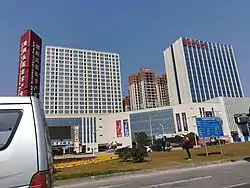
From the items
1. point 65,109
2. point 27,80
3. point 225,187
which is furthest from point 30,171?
point 65,109

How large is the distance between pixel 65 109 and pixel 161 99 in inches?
2621

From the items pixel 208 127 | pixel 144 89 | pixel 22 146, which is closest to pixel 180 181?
pixel 22 146

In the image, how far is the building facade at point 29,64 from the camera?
24805mm

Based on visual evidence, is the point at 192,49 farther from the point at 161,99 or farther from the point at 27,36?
the point at 27,36

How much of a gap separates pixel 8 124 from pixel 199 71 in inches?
5231

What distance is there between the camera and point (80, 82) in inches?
5374

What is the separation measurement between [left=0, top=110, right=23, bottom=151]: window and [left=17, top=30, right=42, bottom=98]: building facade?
75.3 ft

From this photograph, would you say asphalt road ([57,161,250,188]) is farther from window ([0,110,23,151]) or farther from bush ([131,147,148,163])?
window ([0,110,23,151])

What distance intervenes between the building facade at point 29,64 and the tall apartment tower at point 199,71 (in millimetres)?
104166

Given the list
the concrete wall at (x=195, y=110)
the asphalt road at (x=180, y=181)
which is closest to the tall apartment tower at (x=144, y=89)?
the concrete wall at (x=195, y=110)

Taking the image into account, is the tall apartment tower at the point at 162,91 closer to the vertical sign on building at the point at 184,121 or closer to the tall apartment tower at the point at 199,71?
the tall apartment tower at the point at 199,71

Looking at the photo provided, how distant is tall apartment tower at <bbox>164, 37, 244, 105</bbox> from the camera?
123m

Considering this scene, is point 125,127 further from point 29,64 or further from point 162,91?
point 29,64

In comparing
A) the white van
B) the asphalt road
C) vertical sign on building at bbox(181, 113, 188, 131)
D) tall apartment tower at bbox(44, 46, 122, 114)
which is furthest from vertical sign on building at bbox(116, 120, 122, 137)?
the white van
